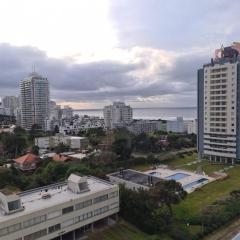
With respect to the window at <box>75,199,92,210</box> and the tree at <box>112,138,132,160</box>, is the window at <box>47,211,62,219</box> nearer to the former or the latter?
the window at <box>75,199,92,210</box>

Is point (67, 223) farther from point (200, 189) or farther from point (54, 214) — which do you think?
point (200, 189)

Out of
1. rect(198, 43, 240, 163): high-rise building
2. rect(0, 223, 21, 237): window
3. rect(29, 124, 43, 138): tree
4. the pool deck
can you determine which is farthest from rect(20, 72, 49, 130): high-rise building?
rect(0, 223, 21, 237): window

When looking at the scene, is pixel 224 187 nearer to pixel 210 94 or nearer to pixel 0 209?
pixel 210 94

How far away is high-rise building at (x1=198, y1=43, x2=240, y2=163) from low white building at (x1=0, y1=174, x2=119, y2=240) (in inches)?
1389

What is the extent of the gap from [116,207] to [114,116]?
110068 millimetres

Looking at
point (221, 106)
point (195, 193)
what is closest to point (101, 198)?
point (195, 193)

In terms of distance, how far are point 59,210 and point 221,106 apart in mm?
43680

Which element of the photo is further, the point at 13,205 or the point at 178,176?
the point at 178,176

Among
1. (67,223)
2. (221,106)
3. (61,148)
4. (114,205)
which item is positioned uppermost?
(221,106)

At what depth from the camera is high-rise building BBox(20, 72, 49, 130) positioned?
120 meters

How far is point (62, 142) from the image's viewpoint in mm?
80812

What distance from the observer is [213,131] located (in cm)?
6234

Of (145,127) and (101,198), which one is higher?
(145,127)

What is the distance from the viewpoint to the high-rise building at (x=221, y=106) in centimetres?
5866
